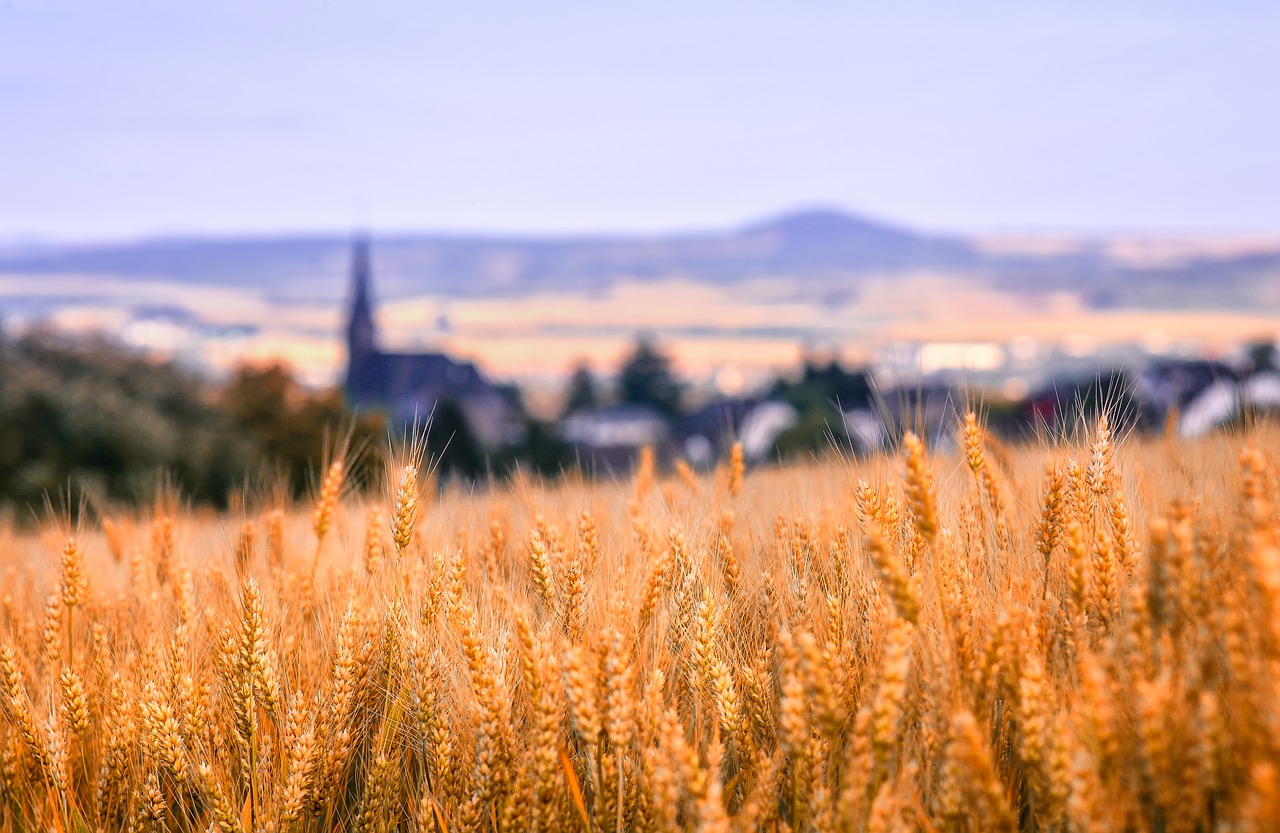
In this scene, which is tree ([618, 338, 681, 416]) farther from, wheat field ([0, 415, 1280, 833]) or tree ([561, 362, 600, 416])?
Answer: wheat field ([0, 415, 1280, 833])

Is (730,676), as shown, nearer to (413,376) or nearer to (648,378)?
(648,378)

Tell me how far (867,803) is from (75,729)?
1860 mm

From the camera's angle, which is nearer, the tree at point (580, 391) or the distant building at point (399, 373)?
the tree at point (580, 391)

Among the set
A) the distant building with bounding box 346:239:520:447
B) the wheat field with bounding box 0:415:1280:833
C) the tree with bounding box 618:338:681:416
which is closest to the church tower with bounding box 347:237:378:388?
the distant building with bounding box 346:239:520:447

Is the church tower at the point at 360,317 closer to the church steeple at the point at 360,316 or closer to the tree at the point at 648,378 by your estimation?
the church steeple at the point at 360,316

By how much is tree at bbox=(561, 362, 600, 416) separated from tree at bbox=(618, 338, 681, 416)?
28.3ft

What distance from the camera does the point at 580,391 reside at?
87125mm

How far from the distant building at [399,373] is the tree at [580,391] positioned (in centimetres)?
667

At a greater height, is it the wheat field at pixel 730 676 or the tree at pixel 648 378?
the wheat field at pixel 730 676

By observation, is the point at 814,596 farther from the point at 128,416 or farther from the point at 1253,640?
the point at 128,416

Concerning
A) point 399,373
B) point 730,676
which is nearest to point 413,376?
point 399,373

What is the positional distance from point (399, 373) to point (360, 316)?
14617mm

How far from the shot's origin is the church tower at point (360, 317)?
108m

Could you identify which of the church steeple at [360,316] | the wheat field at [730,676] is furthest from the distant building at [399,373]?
the wheat field at [730,676]
